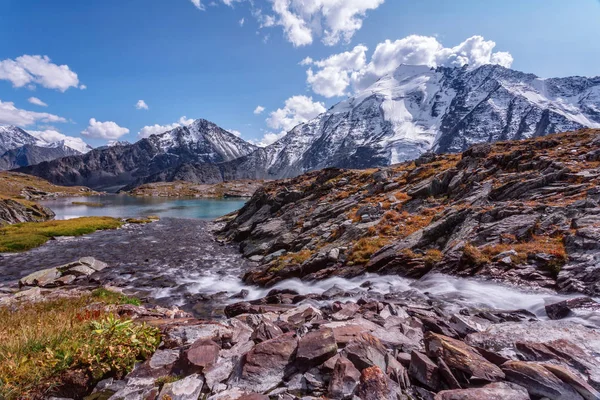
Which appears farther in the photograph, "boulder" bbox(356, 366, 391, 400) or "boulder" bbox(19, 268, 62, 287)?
"boulder" bbox(19, 268, 62, 287)

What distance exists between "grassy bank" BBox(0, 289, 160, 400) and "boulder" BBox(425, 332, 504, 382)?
768 cm

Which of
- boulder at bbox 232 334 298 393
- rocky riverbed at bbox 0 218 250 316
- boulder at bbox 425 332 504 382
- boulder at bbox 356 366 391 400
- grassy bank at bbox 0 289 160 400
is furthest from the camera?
rocky riverbed at bbox 0 218 250 316

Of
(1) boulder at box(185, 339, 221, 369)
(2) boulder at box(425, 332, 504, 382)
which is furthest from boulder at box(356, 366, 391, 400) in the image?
(1) boulder at box(185, 339, 221, 369)

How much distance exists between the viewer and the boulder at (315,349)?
656 centimetres

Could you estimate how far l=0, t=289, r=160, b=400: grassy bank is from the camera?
6059mm

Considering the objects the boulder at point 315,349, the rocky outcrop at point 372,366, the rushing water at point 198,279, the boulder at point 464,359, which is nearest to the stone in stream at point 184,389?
the rocky outcrop at point 372,366

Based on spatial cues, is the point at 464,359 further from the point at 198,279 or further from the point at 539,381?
the point at 198,279

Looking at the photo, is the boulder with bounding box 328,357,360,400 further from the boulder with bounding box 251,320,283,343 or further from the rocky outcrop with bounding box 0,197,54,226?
the rocky outcrop with bounding box 0,197,54,226

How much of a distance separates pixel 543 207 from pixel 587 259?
22.1 ft

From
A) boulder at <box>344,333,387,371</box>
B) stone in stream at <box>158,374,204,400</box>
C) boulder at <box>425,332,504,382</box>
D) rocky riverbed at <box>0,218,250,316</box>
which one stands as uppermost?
boulder at <box>425,332,504,382</box>

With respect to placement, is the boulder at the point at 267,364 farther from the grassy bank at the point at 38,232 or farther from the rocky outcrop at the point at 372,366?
the grassy bank at the point at 38,232

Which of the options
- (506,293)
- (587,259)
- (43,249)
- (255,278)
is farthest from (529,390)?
(43,249)

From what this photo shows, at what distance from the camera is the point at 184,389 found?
6.12 metres

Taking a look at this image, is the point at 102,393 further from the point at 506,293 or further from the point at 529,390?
the point at 506,293
